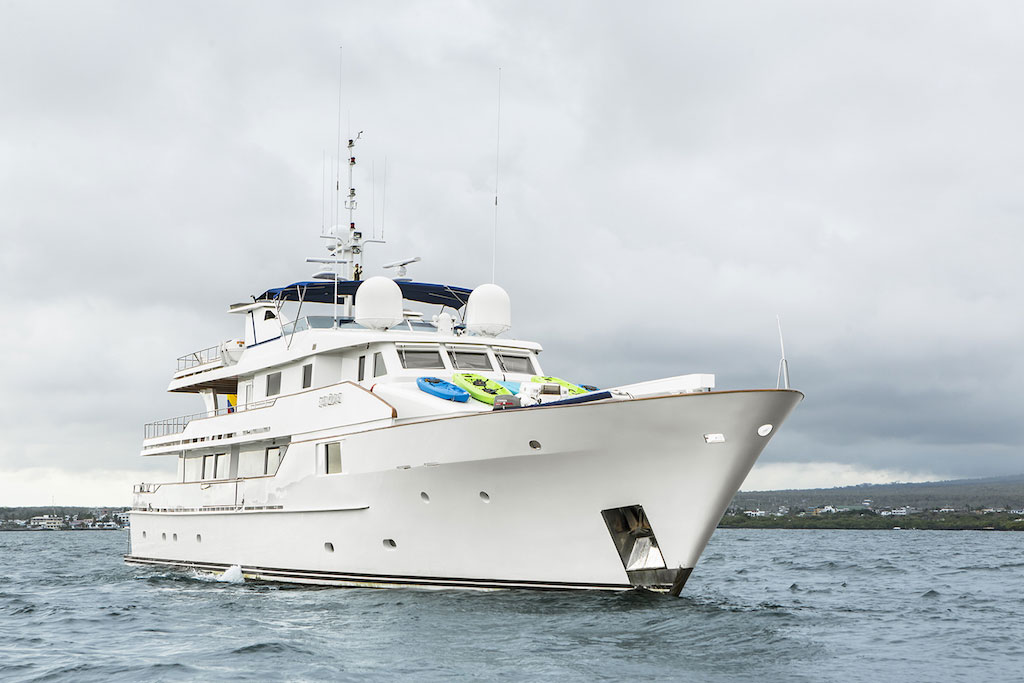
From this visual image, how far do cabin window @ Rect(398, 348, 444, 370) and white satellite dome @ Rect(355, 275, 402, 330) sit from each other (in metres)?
1.23

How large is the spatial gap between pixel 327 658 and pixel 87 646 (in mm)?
3838

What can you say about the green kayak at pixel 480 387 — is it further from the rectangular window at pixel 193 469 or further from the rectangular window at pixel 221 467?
the rectangular window at pixel 193 469

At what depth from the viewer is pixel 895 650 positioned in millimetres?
12453

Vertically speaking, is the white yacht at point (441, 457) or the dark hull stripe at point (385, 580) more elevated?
the white yacht at point (441, 457)

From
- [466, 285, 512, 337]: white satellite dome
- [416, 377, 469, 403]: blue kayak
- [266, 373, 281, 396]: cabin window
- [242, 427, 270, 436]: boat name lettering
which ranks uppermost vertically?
[466, 285, 512, 337]: white satellite dome

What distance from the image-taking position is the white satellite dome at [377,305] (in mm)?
20000

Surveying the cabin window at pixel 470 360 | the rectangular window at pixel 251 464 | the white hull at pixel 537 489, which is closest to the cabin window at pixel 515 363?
the cabin window at pixel 470 360

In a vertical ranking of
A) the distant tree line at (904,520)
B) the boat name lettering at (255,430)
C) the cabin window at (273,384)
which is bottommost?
the distant tree line at (904,520)

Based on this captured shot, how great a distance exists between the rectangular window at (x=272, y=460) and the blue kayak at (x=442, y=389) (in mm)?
4986

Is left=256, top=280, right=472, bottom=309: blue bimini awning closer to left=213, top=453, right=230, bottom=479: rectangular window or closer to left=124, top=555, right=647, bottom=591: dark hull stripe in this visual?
left=213, top=453, right=230, bottom=479: rectangular window

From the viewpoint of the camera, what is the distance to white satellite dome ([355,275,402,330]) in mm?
20000

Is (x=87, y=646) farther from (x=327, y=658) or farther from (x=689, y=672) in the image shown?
(x=689, y=672)

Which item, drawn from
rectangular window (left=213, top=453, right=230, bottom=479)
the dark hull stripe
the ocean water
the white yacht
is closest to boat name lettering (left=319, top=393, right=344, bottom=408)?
the white yacht

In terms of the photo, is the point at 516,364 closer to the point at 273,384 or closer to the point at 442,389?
the point at 442,389
